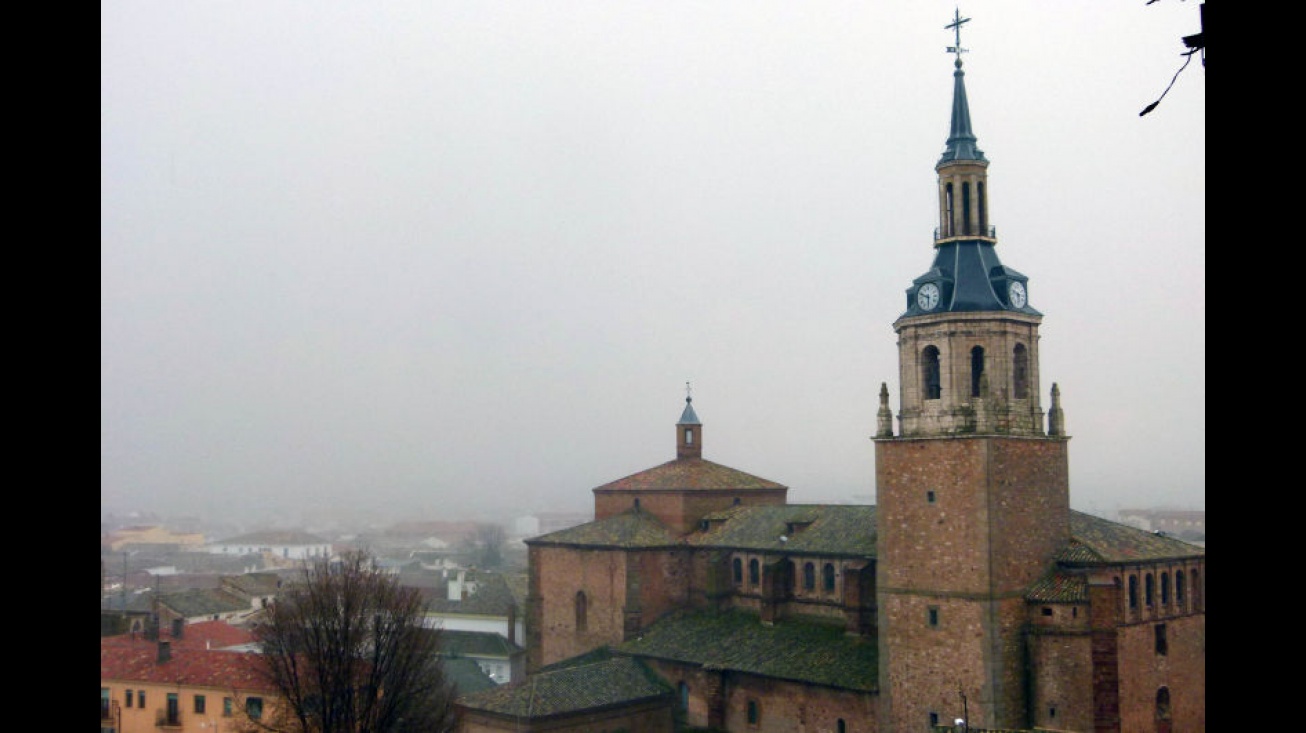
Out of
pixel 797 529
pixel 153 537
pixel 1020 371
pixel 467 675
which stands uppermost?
pixel 1020 371

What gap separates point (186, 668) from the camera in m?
39.5

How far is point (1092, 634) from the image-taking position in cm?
3045

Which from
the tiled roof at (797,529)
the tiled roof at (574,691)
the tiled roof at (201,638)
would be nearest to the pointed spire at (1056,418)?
the tiled roof at (797,529)

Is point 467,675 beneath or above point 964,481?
beneath

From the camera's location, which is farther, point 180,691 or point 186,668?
point 186,668

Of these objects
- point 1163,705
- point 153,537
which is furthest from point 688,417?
point 153,537

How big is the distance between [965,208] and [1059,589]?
1044 centimetres

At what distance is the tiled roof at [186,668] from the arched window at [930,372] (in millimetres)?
20785

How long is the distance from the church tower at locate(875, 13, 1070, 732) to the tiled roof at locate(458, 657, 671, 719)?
8658mm

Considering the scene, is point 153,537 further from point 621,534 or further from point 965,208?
point 965,208

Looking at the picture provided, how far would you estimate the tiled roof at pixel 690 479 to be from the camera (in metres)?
46.4
